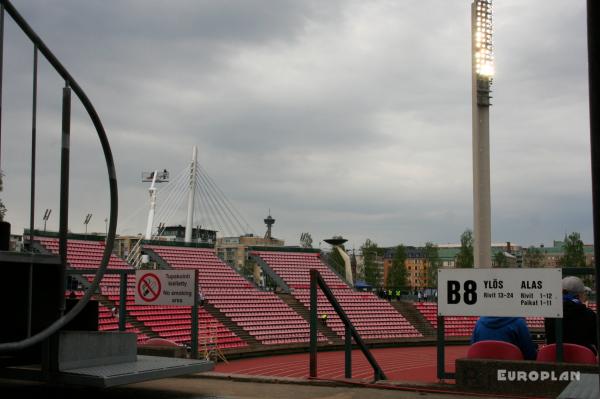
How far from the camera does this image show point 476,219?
31.7 meters

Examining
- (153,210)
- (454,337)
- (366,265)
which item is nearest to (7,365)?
(454,337)

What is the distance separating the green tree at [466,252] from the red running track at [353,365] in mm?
54596

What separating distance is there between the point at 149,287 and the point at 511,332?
506 cm

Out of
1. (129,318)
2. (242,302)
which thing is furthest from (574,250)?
(129,318)

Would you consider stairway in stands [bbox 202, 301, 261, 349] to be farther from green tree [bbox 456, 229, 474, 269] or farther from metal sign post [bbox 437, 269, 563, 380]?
green tree [bbox 456, 229, 474, 269]

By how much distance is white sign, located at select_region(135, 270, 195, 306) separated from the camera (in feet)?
30.9

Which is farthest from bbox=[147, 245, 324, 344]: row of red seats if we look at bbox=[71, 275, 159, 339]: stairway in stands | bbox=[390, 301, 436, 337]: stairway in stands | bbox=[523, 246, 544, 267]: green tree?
bbox=[523, 246, 544, 267]: green tree

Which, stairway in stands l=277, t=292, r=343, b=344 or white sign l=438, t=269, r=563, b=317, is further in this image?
stairway in stands l=277, t=292, r=343, b=344

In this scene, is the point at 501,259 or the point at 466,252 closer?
the point at 466,252

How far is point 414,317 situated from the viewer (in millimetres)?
36781

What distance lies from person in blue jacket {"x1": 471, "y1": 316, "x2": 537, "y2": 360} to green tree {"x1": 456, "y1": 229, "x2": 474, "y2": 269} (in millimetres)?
74852

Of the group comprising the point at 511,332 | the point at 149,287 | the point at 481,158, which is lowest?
the point at 511,332

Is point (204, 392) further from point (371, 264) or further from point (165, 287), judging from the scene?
point (371, 264)

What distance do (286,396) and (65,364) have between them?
2.48 meters
